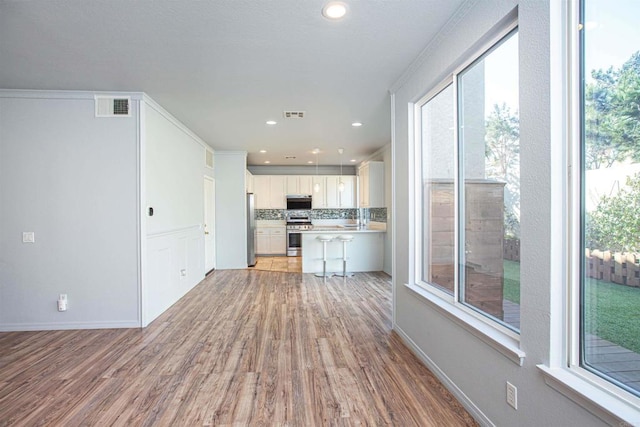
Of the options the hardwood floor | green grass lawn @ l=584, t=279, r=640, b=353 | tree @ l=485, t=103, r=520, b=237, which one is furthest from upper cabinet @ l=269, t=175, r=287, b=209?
green grass lawn @ l=584, t=279, r=640, b=353

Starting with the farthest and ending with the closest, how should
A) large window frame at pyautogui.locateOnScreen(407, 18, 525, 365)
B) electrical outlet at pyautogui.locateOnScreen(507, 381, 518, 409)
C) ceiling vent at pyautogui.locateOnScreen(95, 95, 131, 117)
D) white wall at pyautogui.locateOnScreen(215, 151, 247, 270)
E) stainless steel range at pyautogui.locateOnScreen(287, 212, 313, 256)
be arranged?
stainless steel range at pyautogui.locateOnScreen(287, 212, 313, 256), white wall at pyautogui.locateOnScreen(215, 151, 247, 270), ceiling vent at pyautogui.locateOnScreen(95, 95, 131, 117), large window frame at pyautogui.locateOnScreen(407, 18, 525, 365), electrical outlet at pyautogui.locateOnScreen(507, 381, 518, 409)

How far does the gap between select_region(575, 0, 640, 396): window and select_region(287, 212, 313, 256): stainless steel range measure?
7.55 meters

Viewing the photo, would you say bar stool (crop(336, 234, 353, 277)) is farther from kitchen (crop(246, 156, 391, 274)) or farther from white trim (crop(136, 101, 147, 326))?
white trim (crop(136, 101, 147, 326))

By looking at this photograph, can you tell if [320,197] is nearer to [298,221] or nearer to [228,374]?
[298,221]

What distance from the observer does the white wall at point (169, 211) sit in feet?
12.6

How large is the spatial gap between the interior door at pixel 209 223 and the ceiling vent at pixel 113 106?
2813mm

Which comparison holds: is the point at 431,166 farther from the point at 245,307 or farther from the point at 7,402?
the point at 7,402

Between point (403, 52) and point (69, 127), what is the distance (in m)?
3.60

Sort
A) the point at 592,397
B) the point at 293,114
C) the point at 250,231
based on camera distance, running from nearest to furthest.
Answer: the point at 592,397 → the point at 293,114 → the point at 250,231

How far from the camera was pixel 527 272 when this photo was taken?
1.56 meters

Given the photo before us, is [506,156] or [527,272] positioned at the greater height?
[506,156]

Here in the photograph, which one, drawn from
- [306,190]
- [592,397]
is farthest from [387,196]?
[592,397]

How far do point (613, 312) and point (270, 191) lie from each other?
27.2ft

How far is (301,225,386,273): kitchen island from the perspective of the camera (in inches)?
259
